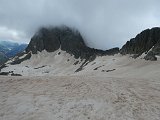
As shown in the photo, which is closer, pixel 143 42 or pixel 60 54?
pixel 143 42

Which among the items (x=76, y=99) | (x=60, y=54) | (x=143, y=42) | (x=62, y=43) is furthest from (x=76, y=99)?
(x=62, y=43)

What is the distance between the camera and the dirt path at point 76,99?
14648 millimetres

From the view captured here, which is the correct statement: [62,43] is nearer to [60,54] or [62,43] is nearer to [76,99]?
[60,54]

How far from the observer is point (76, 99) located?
56.5ft

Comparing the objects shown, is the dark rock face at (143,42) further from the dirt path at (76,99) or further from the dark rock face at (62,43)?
the dirt path at (76,99)

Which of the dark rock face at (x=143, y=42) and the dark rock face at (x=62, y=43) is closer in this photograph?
the dark rock face at (x=143, y=42)

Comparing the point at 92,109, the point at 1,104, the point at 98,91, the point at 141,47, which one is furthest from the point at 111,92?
the point at 141,47

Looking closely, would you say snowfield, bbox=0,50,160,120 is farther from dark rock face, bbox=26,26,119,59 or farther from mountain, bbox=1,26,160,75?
dark rock face, bbox=26,26,119,59

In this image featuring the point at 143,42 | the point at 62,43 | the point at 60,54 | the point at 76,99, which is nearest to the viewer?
the point at 76,99

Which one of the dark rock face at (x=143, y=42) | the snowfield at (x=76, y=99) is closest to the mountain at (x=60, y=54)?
the dark rock face at (x=143, y=42)

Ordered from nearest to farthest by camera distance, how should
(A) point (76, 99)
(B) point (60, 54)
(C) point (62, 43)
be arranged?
(A) point (76, 99), (B) point (60, 54), (C) point (62, 43)

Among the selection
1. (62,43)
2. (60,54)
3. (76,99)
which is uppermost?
(62,43)

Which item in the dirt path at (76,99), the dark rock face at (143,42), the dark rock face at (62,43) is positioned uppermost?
the dark rock face at (62,43)

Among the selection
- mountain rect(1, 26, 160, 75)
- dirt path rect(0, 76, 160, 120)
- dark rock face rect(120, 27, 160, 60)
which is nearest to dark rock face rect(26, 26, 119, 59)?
mountain rect(1, 26, 160, 75)
